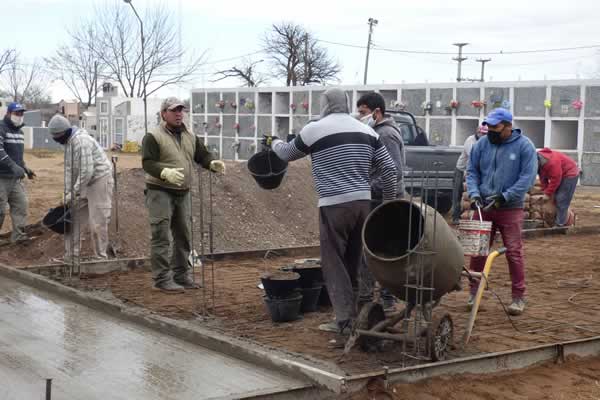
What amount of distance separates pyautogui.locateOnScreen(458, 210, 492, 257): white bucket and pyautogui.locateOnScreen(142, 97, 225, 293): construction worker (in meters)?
2.98

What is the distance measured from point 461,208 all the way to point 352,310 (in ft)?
32.1

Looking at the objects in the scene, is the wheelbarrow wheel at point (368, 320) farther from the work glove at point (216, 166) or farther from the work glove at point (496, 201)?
the work glove at point (216, 166)

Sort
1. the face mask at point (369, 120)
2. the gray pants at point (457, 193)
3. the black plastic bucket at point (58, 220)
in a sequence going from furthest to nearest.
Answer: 1. the gray pants at point (457, 193)
2. the black plastic bucket at point (58, 220)
3. the face mask at point (369, 120)

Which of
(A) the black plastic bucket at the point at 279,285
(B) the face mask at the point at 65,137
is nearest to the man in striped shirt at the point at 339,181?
(A) the black plastic bucket at the point at 279,285

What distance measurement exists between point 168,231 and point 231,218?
512 centimetres

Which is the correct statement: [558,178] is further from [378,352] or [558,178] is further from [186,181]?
[378,352]

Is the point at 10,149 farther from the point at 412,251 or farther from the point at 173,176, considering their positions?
the point at 412,251

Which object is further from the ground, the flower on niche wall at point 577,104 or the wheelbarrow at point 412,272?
the flower on niche wall at point 577,104

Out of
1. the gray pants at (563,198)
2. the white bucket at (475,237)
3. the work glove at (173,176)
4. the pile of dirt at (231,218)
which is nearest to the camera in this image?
the white bucket at (475,237)

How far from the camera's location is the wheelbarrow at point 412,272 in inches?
237

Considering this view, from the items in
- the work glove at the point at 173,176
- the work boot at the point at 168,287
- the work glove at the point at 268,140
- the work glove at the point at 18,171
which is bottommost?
the work boot at the point at 168,287

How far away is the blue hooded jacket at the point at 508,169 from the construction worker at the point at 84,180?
4.38 m

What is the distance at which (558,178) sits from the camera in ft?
48.2

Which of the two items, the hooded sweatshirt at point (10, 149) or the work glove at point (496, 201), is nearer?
the work glove at point (496, 201)
